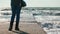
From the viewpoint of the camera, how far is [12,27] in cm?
829

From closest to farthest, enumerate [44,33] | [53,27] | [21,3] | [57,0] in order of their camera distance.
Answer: [44,33] → [21,3] → [53,27] → [57,0]

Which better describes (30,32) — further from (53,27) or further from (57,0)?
(57,0)

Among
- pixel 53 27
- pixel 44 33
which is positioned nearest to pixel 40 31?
pixel 44 33

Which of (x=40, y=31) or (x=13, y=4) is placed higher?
(x=13, y=4)

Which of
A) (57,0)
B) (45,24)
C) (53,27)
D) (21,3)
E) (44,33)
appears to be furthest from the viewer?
(57,0)

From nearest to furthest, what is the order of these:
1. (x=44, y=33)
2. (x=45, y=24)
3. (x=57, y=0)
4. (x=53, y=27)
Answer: (x=44, y=33) < (x=53, y=27) < (x=45, y=24) < (x=57, y=0)

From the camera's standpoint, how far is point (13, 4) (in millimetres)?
7910

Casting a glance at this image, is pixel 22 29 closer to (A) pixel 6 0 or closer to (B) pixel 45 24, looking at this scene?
(B) pixel 45 24

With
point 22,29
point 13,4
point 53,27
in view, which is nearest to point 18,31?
point 22,29

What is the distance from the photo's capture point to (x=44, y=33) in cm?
750

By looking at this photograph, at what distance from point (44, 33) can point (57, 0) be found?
1171cm

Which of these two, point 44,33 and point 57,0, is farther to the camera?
point 57,0

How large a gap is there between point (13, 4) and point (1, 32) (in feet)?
3.46

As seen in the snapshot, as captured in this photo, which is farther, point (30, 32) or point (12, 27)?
point (12, 27)
